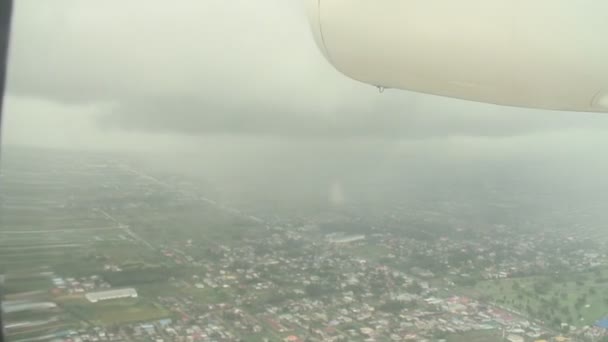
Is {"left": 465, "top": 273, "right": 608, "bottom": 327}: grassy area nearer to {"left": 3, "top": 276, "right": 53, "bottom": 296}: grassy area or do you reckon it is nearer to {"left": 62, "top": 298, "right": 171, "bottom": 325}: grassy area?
{"left": 62, "top": 298, "right": 171, "bottom": 325}: grassy area

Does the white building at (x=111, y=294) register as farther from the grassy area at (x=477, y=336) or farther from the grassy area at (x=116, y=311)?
the grassy area at (x=477, y=336)

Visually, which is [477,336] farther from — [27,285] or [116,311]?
[27,285]

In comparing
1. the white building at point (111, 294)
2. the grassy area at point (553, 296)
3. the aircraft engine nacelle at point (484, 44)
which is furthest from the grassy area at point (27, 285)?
the grassy area at point (553, 296)

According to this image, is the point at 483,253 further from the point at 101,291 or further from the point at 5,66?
the point at 5,66

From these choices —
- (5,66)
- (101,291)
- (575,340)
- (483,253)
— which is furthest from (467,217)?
(5,66)

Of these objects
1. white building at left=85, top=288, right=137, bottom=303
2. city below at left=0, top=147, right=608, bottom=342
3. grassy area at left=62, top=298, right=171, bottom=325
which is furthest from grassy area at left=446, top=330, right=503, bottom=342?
white building at left=85, top=288, right=137, bottom=303
